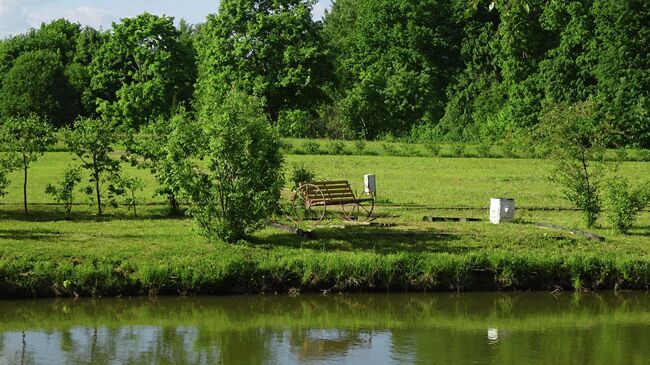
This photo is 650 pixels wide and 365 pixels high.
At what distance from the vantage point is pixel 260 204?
72.1 ft

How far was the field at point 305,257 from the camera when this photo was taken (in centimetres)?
1991

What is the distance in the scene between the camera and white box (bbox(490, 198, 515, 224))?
25.7 metres

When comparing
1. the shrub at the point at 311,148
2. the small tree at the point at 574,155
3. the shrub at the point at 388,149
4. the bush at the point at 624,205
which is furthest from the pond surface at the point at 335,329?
the shrub at the point at 388,149

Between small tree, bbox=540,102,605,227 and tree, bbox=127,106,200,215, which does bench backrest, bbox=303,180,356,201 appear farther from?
small tree, bbox=540,102,605,227

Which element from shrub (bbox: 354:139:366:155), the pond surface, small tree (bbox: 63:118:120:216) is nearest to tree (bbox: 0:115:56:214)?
small tree (bbox: 63:118:120:216)

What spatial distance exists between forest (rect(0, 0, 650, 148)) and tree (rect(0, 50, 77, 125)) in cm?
11

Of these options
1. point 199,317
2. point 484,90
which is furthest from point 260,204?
point 484,90

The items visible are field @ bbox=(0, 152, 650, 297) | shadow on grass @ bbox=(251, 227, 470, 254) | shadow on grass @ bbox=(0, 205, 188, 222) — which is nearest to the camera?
field @ bbox=(0, 152, 650, 297)

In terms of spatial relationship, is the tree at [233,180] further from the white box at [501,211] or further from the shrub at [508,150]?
the shrub at [508,150]

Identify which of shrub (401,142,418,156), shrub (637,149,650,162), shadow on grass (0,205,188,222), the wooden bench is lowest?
shadow on grass (0,205,188,222)

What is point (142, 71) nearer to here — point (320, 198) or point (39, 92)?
point (39, 92)

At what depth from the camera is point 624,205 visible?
24.8 meters

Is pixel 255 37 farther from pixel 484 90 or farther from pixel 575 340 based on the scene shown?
pixel 575 340

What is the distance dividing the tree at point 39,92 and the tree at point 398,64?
21.2m
